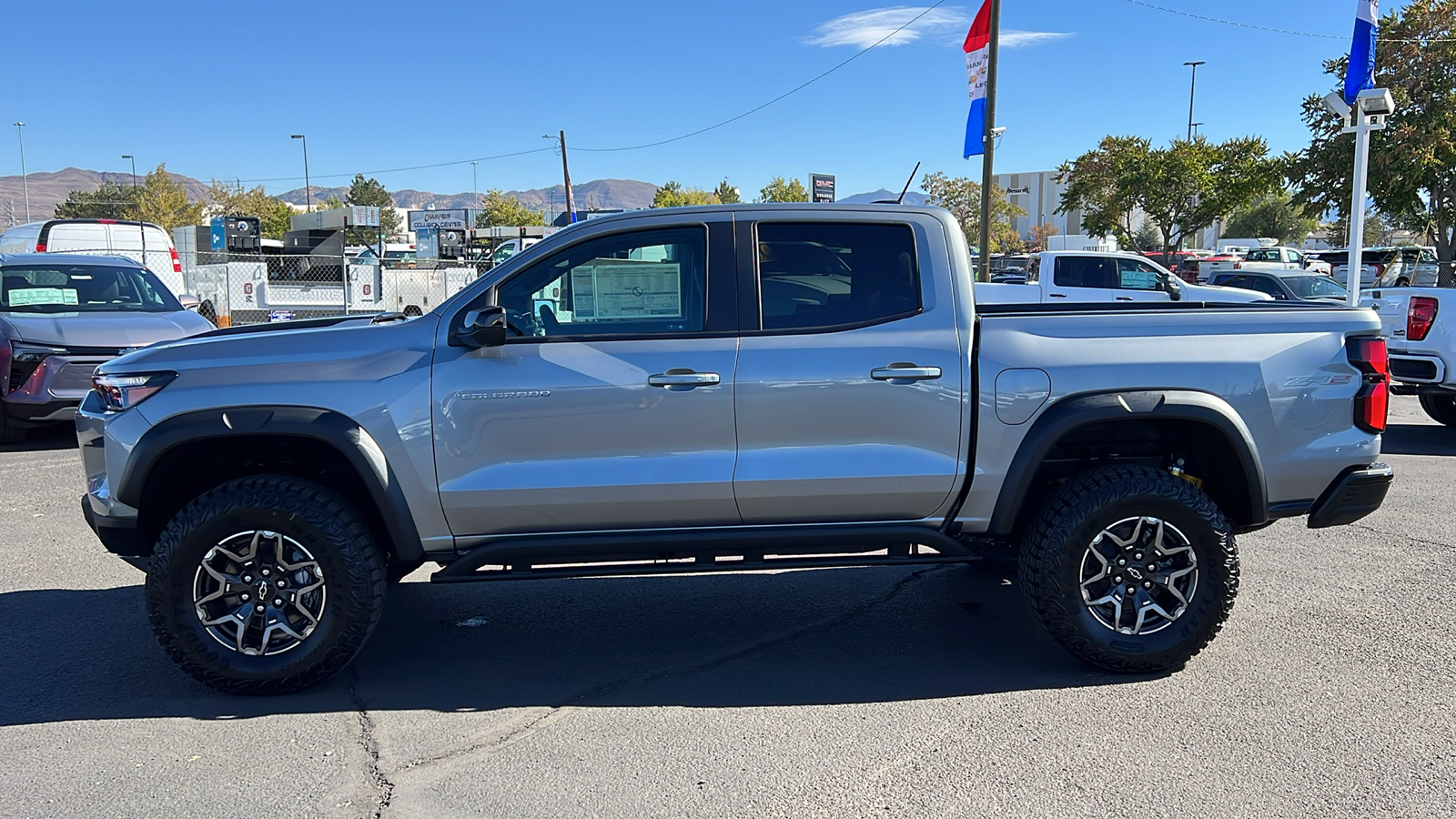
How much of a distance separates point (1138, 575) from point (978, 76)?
16.2 m

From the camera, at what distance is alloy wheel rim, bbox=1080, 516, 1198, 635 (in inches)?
168

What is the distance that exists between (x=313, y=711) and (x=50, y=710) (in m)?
1.00

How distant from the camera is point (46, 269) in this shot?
10562 mm

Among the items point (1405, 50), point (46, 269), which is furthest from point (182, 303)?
point (1405, 50)

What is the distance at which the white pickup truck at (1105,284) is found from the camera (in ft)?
57.0

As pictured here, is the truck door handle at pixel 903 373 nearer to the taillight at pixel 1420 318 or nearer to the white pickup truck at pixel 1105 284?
the taillight at pixel 1420 318

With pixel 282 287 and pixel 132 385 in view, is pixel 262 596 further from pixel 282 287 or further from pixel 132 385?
pixel 282 287

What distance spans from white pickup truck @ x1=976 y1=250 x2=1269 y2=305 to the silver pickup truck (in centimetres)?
1241

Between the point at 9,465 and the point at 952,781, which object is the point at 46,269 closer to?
the point at 9,465

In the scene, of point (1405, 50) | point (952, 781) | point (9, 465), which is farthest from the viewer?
point (1405, 50)

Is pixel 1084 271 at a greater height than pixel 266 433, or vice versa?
pixel 1084 271

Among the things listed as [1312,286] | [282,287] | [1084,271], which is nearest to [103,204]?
[282,287]

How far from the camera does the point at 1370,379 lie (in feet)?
14.5

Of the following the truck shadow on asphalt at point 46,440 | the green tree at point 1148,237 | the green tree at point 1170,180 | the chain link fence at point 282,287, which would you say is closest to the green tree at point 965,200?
the green tree at point 1148,237
